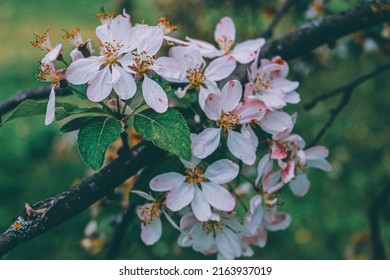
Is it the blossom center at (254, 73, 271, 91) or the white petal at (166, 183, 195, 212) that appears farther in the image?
the blossom center at (254, 73, 271, 91)

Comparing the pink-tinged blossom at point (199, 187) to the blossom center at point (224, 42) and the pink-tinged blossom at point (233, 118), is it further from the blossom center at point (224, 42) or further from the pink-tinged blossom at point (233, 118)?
the blossom center at point (224, 42)

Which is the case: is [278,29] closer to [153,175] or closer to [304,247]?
[304,247]

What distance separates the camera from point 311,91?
4.22m

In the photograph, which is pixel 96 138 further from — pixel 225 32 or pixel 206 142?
pixel 225 32

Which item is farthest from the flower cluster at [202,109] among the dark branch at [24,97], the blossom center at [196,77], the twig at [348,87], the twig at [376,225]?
the twig at [376,225]

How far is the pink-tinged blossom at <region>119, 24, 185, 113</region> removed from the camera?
98 centimetres

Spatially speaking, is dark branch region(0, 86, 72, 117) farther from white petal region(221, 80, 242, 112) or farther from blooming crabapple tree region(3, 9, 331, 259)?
white petal region(221, 80, 242, 112)

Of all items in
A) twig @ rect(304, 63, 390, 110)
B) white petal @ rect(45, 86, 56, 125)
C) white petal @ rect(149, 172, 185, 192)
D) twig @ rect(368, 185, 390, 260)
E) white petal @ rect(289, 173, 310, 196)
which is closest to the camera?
white petal @ rect(45, 86, 56, 125)

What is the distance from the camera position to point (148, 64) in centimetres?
99

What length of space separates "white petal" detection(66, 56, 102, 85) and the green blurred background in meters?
1.04

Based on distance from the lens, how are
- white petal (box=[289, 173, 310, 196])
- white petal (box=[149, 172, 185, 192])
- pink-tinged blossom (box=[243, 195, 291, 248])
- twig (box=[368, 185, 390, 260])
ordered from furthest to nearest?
twig (box=[368, 185, 390, 260]) < white petal (box=[289, 173, 310, 196]) < pink-tinged blossom (box=[243, 195, 291, 248]) < white petal (box=[149, 172, 185, 192])

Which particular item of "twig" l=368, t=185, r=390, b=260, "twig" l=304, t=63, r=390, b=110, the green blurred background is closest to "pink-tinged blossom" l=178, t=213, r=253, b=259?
"twig" l=304, t=63, r=390, b=110

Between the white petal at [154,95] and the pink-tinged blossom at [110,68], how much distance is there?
3 centimetres

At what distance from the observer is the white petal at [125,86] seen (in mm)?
951
